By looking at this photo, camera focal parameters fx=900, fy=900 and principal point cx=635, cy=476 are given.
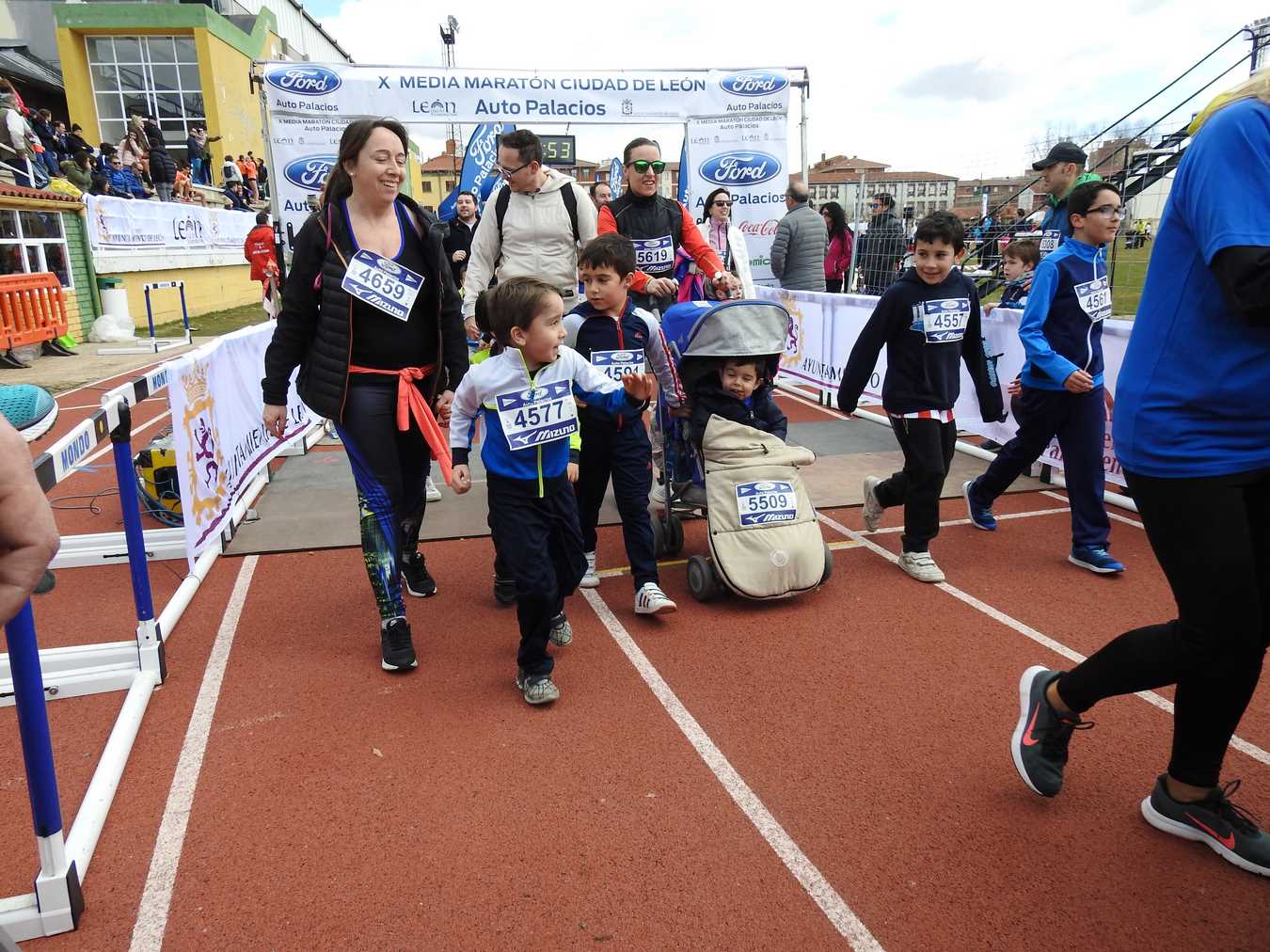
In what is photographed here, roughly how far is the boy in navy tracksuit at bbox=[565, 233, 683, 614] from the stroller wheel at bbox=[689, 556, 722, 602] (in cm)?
27

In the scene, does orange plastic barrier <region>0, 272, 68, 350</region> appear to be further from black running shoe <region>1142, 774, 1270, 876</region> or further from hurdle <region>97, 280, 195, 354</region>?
black running shoe <region>1142, 774, 1270, 876</region>

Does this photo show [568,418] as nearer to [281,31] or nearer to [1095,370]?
[1095,370]

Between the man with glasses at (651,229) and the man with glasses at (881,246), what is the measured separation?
6733mm

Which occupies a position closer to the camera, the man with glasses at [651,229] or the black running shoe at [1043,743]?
the black running shoe at [1043,743]

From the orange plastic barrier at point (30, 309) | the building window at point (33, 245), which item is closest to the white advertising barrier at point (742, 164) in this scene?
the orange plastic barrier at point (30, 309)

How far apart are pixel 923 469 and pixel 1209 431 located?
274 centimetres

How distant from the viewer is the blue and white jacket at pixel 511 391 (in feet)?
12.0

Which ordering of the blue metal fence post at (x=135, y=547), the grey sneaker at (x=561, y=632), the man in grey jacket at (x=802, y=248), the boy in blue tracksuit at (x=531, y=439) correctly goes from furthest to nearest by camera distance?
the man in grey jacket at (x=802, y=248) → the grey sneaker at (x=561, y=632) → the boy in blue tracksuit at (x=531, y=439) → the blue metal fence post at (x=135, y=547)

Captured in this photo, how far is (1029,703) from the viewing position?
9.66 feet

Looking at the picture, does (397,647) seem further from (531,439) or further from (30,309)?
(30,309)

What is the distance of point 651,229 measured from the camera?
6148 mm

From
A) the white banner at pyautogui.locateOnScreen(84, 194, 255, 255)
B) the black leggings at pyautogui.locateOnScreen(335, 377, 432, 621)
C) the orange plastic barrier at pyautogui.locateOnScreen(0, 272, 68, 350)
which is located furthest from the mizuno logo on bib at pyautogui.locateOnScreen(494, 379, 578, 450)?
the white banner at pyautogui.locateOnScreen(84, 194, 255, 255)

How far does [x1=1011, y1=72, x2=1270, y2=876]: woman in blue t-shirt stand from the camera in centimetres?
204

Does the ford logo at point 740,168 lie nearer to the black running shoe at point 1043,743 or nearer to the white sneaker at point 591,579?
the white sneaker at point 591,579
